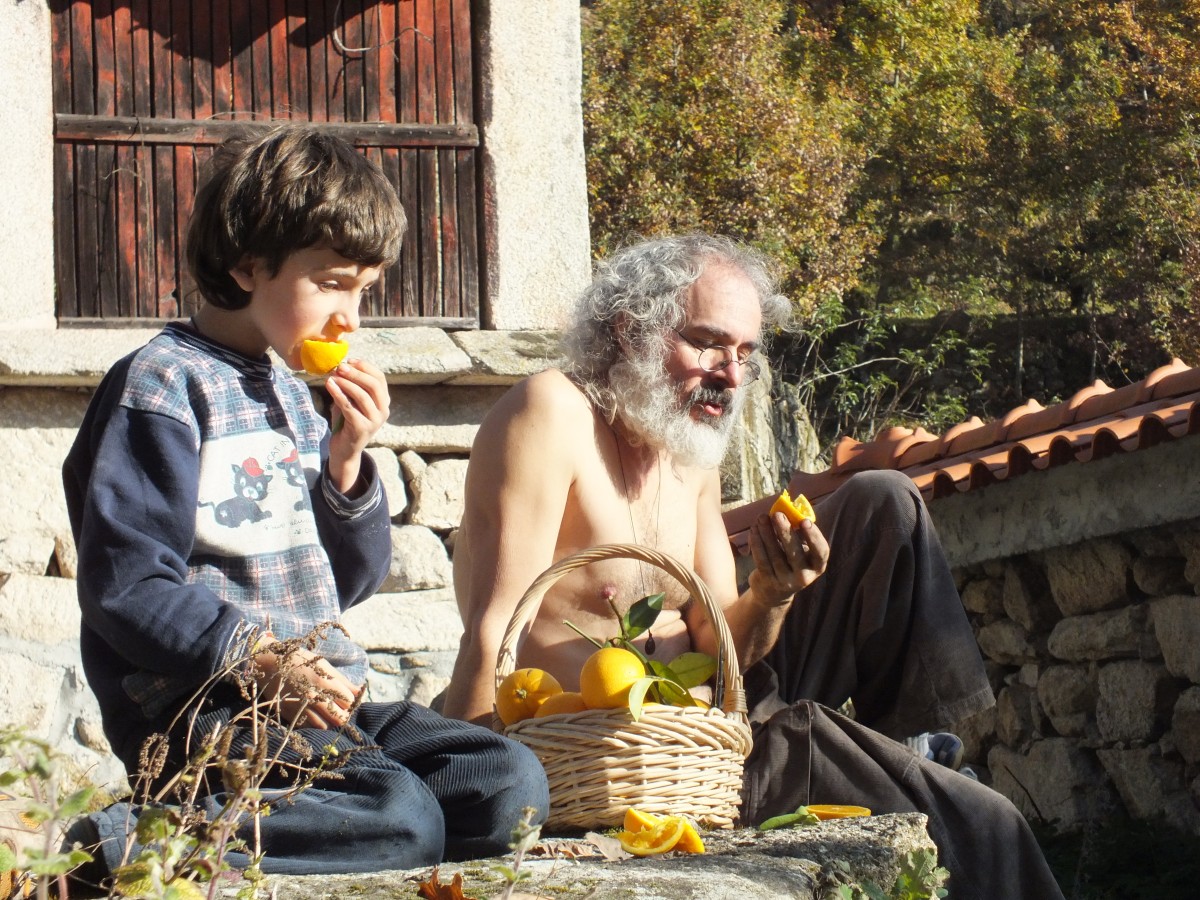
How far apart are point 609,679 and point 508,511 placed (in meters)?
0.62

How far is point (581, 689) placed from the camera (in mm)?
2334

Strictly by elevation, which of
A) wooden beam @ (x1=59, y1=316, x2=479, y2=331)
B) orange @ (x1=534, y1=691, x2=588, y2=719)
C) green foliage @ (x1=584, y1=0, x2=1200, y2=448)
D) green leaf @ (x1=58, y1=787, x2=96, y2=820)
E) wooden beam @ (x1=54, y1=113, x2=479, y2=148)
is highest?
green foliage @ (x1=584, y1=0, x2=1200, y2=448)

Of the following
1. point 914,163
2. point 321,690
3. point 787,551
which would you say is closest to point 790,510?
point 787,551

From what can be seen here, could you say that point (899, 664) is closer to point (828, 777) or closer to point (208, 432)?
point (828, 777)

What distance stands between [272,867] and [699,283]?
158 cm

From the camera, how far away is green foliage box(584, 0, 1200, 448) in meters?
11.9

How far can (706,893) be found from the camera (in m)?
1.72

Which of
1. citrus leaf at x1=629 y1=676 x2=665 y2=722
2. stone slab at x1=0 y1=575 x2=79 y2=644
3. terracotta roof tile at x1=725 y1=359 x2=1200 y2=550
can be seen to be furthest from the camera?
stone slab at x1=0 y1=575 x2=79 y2=644

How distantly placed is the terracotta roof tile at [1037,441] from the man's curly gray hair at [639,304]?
4.58 feet

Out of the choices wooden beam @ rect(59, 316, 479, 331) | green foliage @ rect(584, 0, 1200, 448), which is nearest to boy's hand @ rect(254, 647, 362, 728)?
wooden beam @ rect(59, 316, 479, 331)

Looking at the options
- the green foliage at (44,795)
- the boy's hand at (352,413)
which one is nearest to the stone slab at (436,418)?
the boy's hand at (352,413)

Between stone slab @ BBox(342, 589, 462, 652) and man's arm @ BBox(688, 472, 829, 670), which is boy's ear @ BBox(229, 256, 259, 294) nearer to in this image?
man's arm @ BBox(688, 472, 829, 670)

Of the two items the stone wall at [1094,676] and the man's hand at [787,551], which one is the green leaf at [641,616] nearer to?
the man's hand at [787,551]

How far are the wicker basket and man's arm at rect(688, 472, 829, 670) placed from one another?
285 mm
